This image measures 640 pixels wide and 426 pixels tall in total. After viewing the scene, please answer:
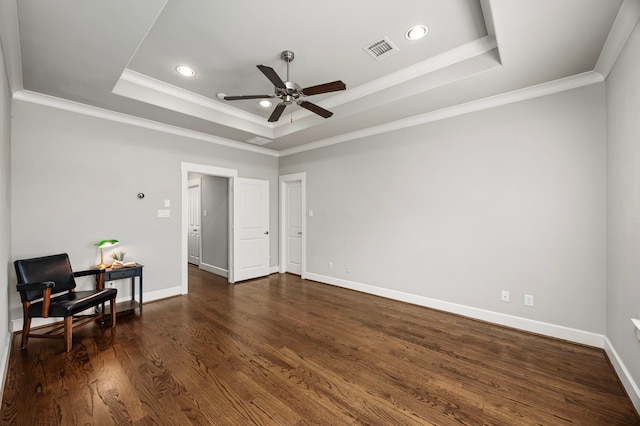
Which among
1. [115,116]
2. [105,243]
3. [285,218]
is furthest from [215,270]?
[115,116]

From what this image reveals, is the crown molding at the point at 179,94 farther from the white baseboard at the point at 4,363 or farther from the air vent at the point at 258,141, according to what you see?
the white baseboard at the point at 4,363

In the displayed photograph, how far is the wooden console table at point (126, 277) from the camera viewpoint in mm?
3440

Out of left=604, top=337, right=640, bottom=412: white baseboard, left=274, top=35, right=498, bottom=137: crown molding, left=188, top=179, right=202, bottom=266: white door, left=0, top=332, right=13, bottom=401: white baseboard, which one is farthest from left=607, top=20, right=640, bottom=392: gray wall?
left=188, top=179, right=202, bottom=266: white door

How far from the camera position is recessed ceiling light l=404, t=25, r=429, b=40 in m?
2.48

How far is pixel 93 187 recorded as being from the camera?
364 centimetres

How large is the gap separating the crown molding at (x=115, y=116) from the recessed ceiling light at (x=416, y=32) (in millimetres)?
→ 3596

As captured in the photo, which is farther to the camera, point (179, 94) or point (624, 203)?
point (179, 94)

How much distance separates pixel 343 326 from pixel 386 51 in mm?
3131

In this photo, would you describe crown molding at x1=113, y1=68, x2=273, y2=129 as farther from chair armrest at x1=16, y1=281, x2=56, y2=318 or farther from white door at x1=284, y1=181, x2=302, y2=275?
chair armrest at x1=16, y1=281, x2=56, y2=318

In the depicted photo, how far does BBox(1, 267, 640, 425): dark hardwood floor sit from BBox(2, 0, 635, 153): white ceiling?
2.76 metres

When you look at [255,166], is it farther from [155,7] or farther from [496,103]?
[496,103]

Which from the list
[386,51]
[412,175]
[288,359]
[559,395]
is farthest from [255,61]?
[559,395]

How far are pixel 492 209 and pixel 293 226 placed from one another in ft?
12.5

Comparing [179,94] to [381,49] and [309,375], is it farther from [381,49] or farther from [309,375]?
[309,375]
